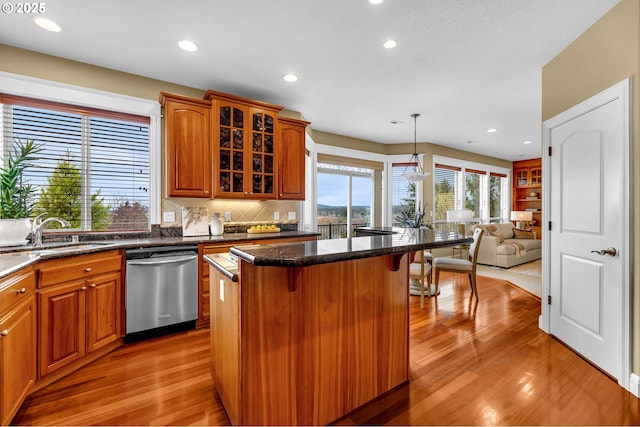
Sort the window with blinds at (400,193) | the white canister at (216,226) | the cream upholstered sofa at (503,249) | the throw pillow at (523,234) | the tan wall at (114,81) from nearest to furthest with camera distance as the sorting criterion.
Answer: the tan wall at (114,81) → the white canister at (216,226) → the cream upholstered sofa at (503,249) → the window with blinds at (400,193) → the throw pillow at (523,234)

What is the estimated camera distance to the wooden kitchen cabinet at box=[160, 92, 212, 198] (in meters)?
3.16

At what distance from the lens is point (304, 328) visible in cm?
161

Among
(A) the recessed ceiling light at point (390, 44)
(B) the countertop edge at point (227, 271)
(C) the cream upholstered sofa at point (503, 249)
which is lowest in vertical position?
(C) the cream upholstered sofa at point (503, 249)

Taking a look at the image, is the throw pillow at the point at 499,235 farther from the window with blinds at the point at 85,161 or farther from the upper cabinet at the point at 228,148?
the window with blinds at the point at 85,161

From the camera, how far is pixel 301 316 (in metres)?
1.60

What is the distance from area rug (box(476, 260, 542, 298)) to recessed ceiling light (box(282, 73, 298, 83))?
4411mm

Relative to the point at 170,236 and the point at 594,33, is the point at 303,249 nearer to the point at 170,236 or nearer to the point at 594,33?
the point at 170,236

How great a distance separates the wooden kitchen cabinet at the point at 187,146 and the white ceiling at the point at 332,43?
344 millimetres

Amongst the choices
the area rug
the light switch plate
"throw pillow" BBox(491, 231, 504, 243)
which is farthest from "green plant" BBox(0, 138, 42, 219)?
"throw pillow" BBox(491, 231, 504, 243)

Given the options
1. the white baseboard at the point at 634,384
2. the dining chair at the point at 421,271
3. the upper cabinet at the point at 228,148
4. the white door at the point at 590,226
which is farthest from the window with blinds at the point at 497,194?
the white baseboard at the point at 634,384

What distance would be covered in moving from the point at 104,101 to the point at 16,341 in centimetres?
239

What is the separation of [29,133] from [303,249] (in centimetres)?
309

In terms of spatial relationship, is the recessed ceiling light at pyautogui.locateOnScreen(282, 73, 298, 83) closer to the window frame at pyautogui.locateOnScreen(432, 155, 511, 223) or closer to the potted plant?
the potted plant

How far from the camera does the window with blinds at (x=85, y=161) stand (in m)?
2.78
